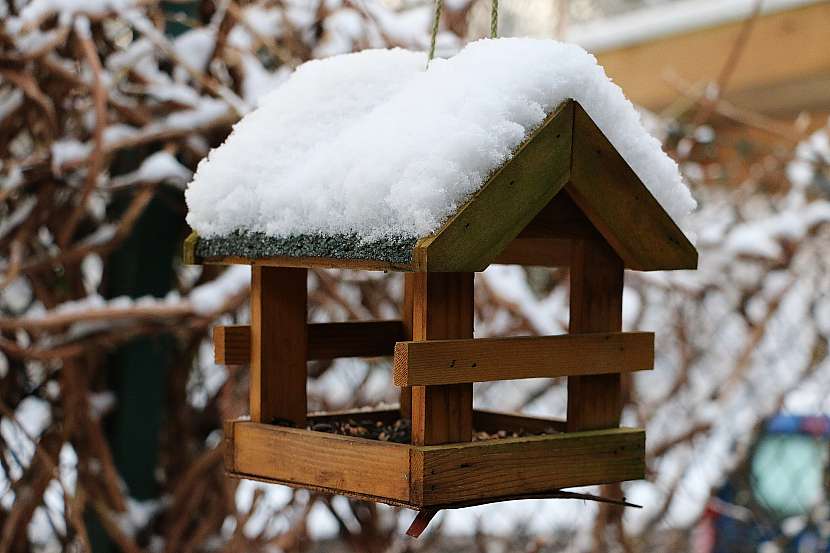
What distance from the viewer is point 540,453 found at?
1.13m

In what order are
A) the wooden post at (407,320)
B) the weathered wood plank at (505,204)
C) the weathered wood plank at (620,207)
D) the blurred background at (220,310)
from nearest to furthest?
the weathered wood plank at (505,204) → the weathered wood plank at (620,207) → the wooden post at (407,320) → the blurred background at (220,310)

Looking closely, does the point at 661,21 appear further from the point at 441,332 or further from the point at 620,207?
the point at 441,332

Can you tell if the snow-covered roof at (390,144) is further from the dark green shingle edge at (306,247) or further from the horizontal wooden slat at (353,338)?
the horizontal wooden slat at (353,338)

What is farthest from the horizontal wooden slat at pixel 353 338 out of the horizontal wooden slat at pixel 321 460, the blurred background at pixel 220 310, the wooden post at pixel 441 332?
the blurred background at pixel 220 310

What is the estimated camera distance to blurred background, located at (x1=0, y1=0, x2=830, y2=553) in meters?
1.98

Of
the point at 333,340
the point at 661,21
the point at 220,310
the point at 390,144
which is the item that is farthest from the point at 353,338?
the point at 661,21

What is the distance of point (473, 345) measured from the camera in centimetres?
105

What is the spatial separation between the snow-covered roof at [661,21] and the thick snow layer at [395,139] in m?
2.65

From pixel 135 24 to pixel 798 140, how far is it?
1.63 m

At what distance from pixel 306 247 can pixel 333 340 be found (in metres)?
0.27

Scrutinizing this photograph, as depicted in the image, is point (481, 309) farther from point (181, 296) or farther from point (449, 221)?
point (449, 221)

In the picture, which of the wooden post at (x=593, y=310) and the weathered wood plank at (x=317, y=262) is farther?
the wooden post at (x=593, y=310)

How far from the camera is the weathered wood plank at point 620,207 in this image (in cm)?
110

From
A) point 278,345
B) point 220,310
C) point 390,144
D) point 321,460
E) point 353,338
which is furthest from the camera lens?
point 220,310
